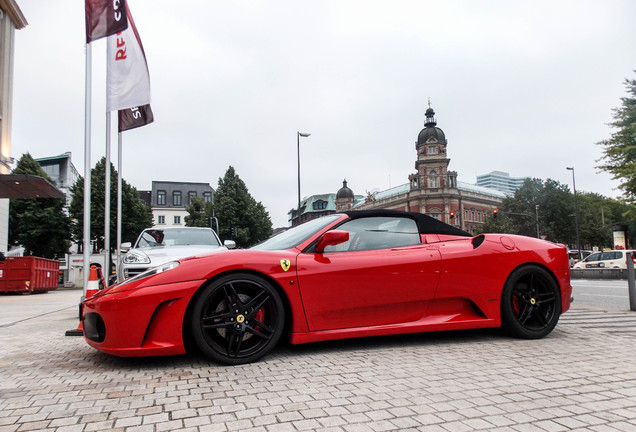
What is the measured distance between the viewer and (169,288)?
123 inches

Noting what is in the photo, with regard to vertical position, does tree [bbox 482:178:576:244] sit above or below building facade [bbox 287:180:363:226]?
below

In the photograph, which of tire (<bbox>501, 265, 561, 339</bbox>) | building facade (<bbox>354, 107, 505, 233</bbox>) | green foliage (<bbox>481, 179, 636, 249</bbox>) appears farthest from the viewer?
building facade (<bbox>354, 107, 505, 233</bbox>)

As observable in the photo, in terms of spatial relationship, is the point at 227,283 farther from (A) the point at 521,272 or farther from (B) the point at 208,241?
(B) the point at 208,241

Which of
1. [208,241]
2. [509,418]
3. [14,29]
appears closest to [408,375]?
[509,418]

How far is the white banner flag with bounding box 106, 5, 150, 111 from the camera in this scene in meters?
7.74

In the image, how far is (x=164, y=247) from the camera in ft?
26.8

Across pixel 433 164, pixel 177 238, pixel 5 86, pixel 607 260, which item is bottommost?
pixel 607 260

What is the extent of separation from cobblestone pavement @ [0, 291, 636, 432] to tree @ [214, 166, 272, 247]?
142 feet

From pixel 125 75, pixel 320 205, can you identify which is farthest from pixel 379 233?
pixel 320 205

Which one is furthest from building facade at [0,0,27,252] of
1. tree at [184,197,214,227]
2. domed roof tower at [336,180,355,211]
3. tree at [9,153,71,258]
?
domed roof tower at [336,180,355,211]

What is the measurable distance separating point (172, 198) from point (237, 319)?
7602 cm

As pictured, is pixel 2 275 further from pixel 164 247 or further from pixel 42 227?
pixel 164 247

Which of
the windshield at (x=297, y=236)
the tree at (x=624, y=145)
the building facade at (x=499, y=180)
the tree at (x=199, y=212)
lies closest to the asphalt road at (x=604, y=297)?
the windshield at (x=297, y=236)

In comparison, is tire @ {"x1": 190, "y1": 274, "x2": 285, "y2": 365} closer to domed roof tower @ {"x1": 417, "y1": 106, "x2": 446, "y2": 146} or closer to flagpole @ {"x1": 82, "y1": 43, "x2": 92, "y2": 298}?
flagpole @ {"x1": 82, "y1": 43, "x2": 92, "y2": 298}
